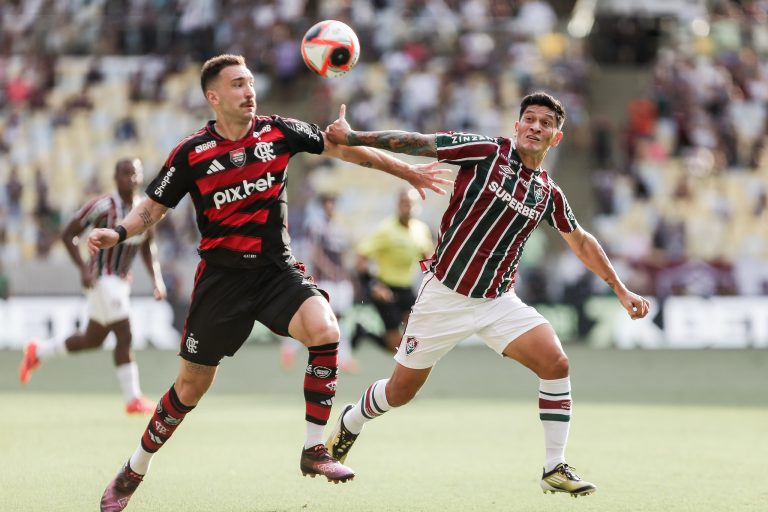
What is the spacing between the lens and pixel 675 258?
22.5 metres

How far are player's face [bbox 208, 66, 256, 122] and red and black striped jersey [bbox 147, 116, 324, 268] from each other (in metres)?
0.14

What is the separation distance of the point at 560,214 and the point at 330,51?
1730mm

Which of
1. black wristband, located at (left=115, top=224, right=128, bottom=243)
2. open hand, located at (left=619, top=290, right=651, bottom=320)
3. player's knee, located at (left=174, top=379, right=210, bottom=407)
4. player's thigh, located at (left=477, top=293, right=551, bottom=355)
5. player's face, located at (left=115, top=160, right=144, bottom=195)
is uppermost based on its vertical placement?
player's face, located at (left=115, top=160, right=144, bottom=195)

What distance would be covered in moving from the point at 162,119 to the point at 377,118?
4713mm

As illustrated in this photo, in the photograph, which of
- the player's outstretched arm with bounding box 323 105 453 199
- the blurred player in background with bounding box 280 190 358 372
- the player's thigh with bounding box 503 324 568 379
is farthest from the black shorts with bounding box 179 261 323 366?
the blurred player in background with bounding box 280 190 358 372

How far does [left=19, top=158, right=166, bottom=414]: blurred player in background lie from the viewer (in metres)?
11.5

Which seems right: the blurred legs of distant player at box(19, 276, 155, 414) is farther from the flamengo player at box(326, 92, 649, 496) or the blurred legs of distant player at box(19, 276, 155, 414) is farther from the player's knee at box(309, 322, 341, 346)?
the player's knee at box(309, 322, 341, 346)

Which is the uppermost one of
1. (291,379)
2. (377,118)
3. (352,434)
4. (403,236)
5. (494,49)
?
(494,49)

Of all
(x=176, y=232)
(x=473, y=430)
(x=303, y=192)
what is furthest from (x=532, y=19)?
(x=473, y=430)

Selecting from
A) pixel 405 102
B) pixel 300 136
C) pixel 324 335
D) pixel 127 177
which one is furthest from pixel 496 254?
pixel 405 102

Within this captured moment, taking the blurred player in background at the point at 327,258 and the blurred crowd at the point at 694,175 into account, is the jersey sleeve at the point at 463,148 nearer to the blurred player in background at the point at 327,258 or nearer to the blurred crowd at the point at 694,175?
the blurred player in background at the point at 327,258

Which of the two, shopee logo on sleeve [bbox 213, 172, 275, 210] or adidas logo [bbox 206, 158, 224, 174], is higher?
adidas logo [bbox 206, 158, 224, 174]

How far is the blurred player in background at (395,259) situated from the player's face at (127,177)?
146 inches

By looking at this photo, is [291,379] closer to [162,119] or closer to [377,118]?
[377,118]
